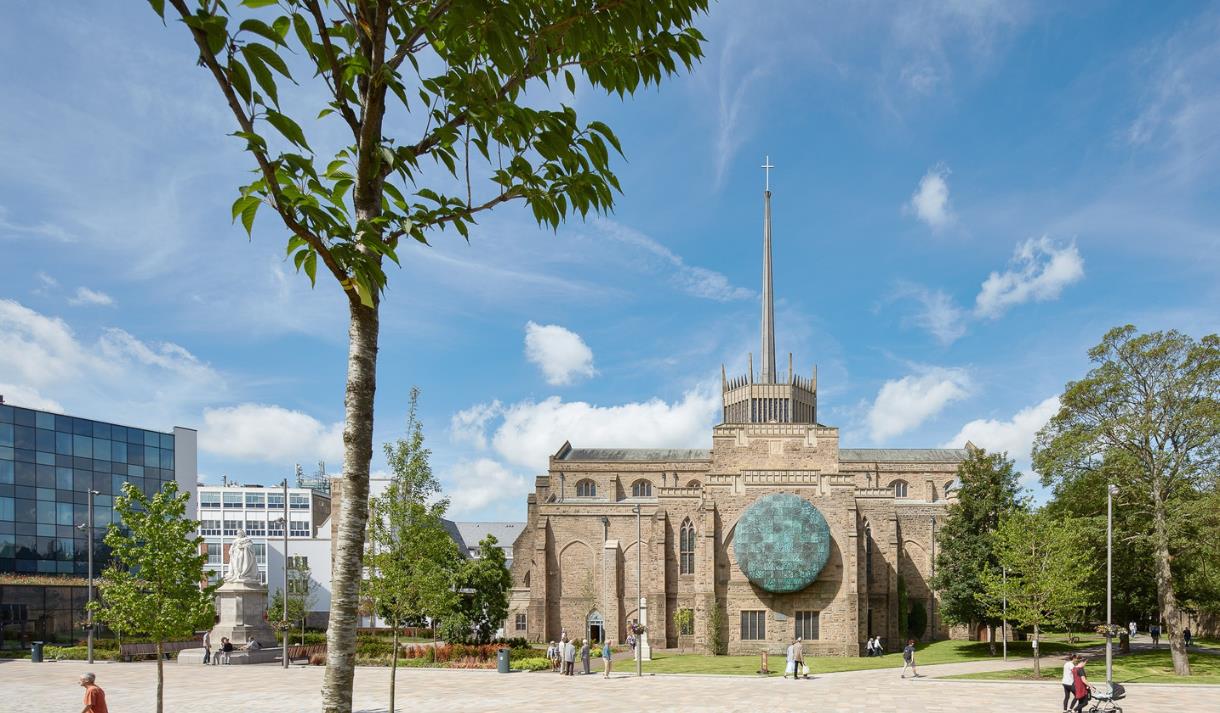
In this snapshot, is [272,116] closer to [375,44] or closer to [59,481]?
[375,44]

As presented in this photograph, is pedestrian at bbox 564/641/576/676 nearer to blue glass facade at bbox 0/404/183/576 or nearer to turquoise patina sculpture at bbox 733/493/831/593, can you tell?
turquoise patina sculpture at bbox 733/493/831/593

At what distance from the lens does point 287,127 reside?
156 inches

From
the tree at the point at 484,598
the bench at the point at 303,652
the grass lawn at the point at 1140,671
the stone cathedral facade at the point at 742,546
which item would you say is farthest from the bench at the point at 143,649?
the grass lawn at the point at 1140,671

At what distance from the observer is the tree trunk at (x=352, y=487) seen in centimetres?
511

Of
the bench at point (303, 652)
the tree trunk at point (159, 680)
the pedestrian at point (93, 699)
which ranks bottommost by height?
the bench at point (303, 652)

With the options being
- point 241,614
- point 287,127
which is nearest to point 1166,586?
point 241,614

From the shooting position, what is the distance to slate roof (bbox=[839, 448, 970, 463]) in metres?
72.7

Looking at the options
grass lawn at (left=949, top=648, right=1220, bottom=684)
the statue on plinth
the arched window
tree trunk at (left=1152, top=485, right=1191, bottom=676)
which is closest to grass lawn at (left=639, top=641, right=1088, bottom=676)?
grass lawn at (left=949, top=648, right=1220, bottom=684)

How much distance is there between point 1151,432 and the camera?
1529 inches

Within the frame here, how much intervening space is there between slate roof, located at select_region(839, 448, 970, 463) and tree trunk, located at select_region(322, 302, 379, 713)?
70370 mm

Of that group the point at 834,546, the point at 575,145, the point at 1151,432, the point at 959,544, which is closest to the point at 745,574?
the point at 834,546

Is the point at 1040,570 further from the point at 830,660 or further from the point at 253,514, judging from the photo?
the point at 253,514

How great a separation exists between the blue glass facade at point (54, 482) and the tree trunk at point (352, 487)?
190 feet

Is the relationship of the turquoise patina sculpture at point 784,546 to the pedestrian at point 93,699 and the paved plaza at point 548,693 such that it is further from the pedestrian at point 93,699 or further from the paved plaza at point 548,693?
the pedestrian at point 93,699
